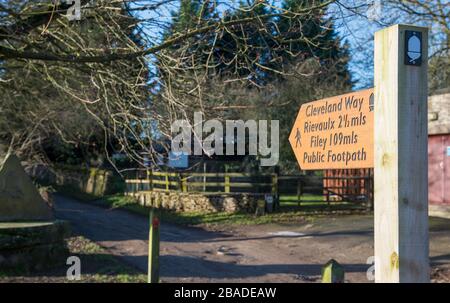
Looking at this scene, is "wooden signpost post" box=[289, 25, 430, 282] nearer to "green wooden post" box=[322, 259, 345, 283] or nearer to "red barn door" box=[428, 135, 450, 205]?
"green wooden post" box=[322, 259, 345, 283]

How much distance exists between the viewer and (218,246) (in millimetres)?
12672

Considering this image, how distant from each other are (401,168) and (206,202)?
54.6 ft

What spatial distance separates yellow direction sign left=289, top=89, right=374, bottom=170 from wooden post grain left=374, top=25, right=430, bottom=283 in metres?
0.22

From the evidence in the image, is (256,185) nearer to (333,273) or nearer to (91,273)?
(91,273)

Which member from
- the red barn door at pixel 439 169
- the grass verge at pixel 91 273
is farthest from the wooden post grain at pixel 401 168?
the red barn door at pixel 439 169

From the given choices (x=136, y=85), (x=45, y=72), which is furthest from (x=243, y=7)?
(x=45, y=72)

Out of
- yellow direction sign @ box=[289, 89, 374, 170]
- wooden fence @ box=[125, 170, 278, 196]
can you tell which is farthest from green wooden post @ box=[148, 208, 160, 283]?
wooden fence @ box=[125, 170, 278, 196]

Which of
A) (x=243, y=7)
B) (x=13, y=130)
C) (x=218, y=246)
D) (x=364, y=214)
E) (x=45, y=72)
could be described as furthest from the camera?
(x=364, y=214)

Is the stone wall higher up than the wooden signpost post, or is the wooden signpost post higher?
the wooden signpost post

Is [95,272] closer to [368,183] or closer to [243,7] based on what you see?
[243,7]

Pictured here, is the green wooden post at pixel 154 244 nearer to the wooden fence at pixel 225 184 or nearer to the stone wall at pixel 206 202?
the wooden fence at pixel 225 184

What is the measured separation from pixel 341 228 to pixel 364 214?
3624mm

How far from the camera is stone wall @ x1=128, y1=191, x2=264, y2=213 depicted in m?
19.0

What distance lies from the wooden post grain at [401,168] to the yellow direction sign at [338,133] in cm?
22
